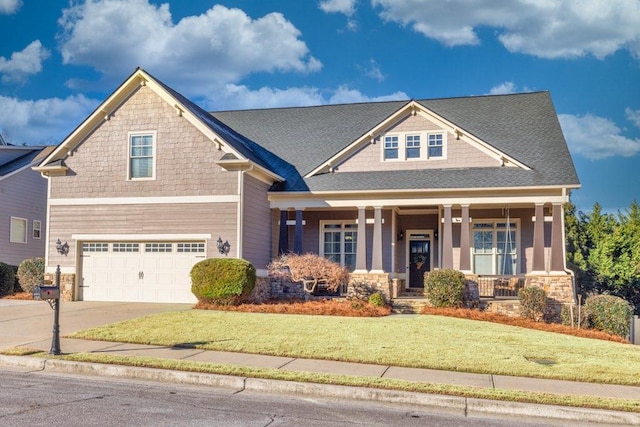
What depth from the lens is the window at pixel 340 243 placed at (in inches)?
1013

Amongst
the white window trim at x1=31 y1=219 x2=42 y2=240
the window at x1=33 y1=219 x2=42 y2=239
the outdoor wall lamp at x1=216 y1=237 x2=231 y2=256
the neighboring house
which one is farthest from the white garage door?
the window at x1=33 y1=219 x2=42 y2=239

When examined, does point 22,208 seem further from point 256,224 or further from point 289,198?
point 289,198

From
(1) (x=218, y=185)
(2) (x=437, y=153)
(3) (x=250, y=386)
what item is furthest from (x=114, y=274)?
(3) (x=250, y=386)

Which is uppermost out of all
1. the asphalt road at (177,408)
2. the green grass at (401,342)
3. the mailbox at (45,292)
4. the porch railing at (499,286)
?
the mailbox at (45,292)

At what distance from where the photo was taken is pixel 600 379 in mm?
10469

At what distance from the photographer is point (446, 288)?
2034cm

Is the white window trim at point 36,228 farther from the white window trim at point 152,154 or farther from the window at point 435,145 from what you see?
the window at point 435,145

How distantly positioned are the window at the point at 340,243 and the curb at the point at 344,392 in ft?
51.2

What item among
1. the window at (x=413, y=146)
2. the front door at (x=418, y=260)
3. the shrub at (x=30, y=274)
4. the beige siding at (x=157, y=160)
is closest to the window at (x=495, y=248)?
the front door at (x=418, y=260)

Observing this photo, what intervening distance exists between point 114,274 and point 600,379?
661 inches

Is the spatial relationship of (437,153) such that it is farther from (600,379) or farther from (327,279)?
(600,379)

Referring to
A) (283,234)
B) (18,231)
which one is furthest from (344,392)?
(18,231)

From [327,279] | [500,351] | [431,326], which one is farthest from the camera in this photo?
[327,279]

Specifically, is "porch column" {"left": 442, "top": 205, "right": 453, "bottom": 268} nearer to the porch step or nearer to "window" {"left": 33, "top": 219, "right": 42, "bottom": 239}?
the porch step
